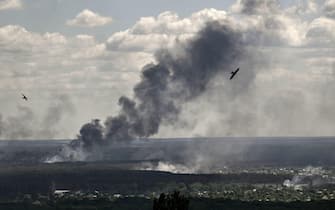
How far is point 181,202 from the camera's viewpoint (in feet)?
283

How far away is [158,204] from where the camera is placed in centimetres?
8650

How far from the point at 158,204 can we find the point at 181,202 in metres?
2.51
